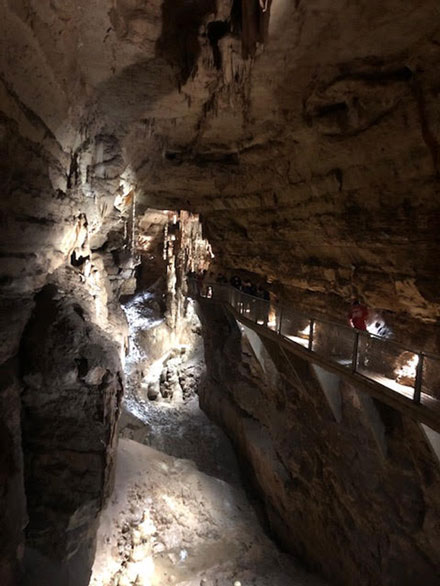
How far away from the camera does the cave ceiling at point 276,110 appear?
17.3ft

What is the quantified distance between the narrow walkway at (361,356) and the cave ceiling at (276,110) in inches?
95.5

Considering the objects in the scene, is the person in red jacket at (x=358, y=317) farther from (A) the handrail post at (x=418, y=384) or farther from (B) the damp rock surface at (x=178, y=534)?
(B) the damp rock surface at (x=178, y=534)

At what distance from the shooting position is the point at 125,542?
27.6ft

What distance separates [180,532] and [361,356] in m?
7.11

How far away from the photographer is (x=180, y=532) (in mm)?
9422

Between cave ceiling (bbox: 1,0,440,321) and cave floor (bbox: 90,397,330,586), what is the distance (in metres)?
6.94

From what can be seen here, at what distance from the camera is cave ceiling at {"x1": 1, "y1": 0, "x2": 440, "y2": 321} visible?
17.3ft

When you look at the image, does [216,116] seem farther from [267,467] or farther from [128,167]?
[267,467]

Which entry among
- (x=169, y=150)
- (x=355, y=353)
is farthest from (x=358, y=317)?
(x=169, y=150)

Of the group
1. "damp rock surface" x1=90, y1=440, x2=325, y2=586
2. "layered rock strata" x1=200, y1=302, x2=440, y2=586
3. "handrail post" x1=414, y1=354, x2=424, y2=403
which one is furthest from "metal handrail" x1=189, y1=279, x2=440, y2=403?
"damp rock surface" x1=90, y1=440, x2=325, y2=586

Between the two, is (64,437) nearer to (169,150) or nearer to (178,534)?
(178,534)

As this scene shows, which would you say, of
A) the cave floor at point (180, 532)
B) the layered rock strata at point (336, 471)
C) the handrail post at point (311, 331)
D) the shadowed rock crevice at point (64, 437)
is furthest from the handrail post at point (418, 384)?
→ the cave floor at point (180, 532)

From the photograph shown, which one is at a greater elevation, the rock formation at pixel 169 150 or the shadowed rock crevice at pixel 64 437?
the rock formation at pixel 169 150

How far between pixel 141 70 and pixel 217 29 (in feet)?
5.31
